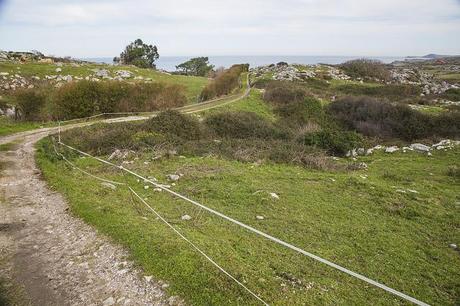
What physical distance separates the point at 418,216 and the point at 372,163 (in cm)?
826

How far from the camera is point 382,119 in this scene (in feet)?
89.7

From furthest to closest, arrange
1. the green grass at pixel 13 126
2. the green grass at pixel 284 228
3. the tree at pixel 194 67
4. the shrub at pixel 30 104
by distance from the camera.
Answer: the tree at pixel 194 67 → the shrub at pixel 30 104 → the green grass at pixel 13 126 → the green grass at pixel 284 228

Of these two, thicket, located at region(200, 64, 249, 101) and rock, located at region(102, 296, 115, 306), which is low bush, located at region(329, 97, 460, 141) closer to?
thicket, located at region(200, 64, 249, 101)

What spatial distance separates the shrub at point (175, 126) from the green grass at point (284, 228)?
4.60m

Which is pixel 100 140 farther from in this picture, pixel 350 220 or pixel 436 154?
pixel 436 154

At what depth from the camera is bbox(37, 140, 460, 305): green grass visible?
5848 mm

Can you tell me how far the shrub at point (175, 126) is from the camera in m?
18.7

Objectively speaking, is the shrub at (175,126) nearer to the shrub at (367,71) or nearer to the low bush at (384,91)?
the low bush at (384,91)

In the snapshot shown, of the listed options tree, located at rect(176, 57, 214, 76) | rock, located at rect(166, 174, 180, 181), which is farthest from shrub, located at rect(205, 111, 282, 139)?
tree, located at rect(176, 57, 214, 76)

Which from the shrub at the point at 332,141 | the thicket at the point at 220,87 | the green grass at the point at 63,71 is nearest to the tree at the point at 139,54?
the green grass at the point at 63,71

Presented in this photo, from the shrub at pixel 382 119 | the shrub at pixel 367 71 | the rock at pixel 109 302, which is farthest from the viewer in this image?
the shrub at pixel 367 71

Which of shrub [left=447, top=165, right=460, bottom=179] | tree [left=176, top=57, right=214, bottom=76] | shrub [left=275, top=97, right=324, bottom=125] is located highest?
tree [left=176, top=57, right=214, bottom=76]

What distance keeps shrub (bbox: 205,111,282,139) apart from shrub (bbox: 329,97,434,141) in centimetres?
880

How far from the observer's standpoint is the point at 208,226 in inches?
324
